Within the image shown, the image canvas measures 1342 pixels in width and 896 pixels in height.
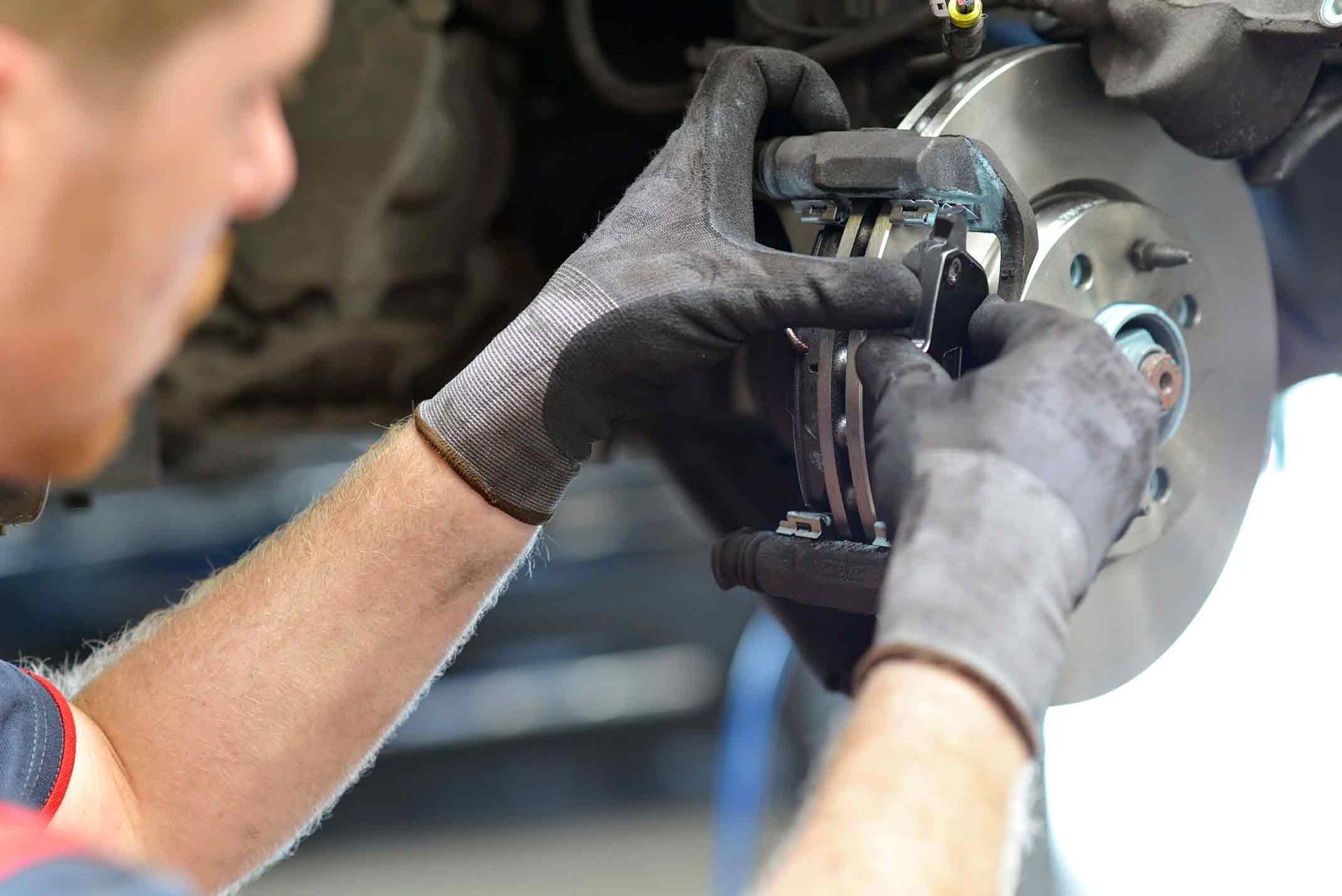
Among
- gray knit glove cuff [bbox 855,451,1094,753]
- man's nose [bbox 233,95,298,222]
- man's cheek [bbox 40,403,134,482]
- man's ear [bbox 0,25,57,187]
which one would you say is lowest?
gray knit glove cuff [bbox 855,451,1094,753]

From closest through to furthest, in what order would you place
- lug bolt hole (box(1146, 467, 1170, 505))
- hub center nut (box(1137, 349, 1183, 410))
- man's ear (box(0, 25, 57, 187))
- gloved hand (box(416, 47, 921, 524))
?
man's ear (box(0, 25, 57, 187)), gloved hand (box(416, 47, 921, 524)), hub center nut (box(1137, 349, 1183, 410)), lug bolt hole (box(1146, 467, 1170, 505))

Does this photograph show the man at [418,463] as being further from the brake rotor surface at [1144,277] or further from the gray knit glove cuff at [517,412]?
the brake rotor surface at [1144,277]

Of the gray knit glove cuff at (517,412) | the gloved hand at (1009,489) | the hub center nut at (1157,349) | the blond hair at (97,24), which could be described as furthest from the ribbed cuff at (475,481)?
the blond hair at (97,24)

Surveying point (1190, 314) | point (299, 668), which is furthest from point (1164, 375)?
point (299, 668)

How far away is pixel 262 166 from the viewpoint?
0.47m

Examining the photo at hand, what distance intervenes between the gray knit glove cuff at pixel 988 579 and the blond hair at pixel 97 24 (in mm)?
342

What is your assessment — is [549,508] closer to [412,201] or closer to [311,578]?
[311,578]

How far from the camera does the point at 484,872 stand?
2.09 m

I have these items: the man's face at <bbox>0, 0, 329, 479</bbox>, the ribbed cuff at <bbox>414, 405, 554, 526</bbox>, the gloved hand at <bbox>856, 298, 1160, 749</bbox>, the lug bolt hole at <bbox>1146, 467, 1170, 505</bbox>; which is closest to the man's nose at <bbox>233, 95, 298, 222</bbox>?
the man's face at <bbox>0, 0, 329, 479</bbox>

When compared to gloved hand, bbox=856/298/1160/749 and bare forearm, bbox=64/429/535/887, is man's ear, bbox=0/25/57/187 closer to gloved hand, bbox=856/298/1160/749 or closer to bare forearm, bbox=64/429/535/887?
gloved hand, bbox=856/298/1160/749

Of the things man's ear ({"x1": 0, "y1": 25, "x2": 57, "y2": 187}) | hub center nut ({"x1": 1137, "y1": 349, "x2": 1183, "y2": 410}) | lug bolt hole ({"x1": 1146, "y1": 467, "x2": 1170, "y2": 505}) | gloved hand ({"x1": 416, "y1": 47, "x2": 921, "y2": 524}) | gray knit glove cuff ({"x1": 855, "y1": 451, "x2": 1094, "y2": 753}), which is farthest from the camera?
lug bolt hole ({"x1": 1146, "y1": 467, "x2": 1170, "y2": 505})

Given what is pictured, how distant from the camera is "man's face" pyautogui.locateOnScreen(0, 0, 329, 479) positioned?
0.42 meters

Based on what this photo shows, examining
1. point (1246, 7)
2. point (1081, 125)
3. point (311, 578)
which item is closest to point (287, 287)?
point (311, 578)

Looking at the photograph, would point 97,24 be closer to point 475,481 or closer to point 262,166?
point 262,166
